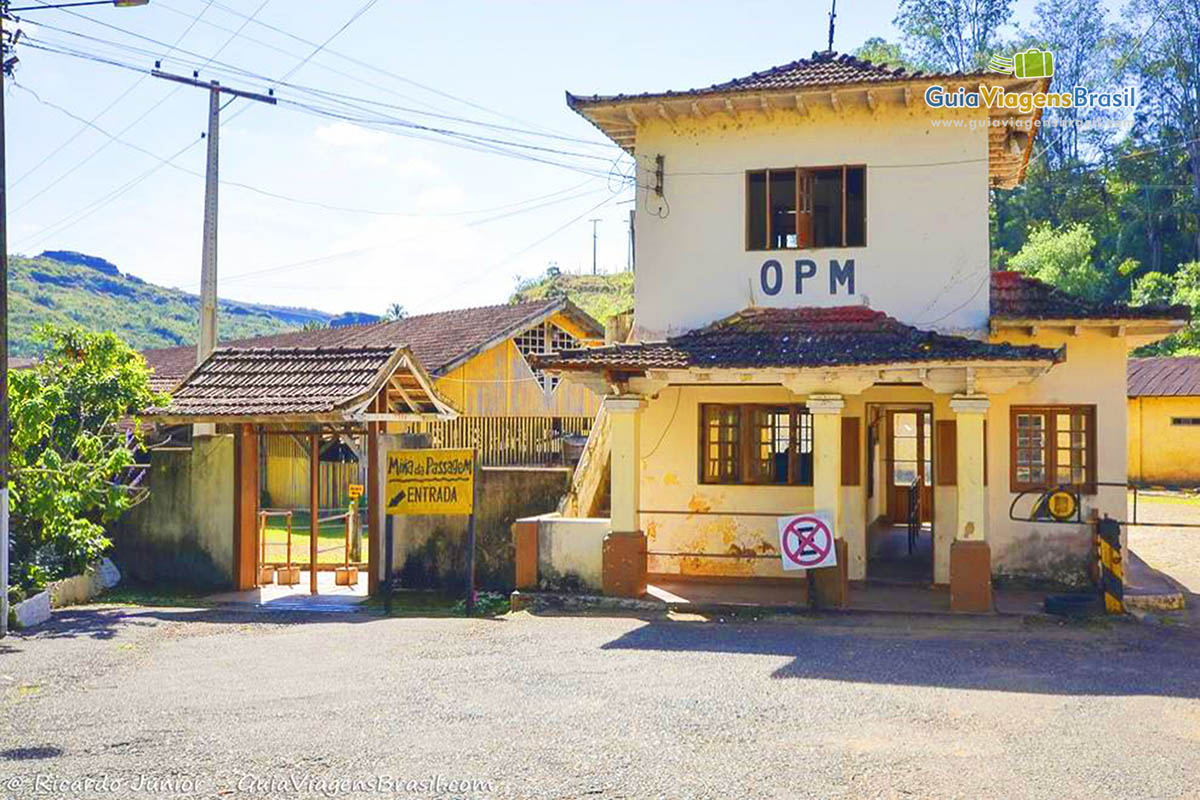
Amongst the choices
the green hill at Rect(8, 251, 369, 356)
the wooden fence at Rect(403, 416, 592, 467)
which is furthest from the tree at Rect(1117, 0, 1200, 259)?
the green hill at Rect(8, 251, 369, 356)

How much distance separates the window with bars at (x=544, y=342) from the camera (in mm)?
26922

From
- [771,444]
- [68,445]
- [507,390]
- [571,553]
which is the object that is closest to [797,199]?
[771,444]

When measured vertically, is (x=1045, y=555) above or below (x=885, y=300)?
below

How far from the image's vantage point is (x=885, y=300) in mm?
14250

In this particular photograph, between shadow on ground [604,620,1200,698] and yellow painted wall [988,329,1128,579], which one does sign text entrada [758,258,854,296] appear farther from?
shadow on ground [604,620,1200,698]

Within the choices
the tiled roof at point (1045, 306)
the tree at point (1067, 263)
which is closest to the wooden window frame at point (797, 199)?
the tiled roof at point (1045, 306)

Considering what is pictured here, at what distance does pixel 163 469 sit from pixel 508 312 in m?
13.1

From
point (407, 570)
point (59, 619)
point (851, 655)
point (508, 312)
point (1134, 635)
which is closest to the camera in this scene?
point (851, 655)

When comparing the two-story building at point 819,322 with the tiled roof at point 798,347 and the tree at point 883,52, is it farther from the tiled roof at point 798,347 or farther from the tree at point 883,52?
the tree at point 883,52

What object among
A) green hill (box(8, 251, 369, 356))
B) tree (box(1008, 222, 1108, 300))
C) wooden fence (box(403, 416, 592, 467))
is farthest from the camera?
green hill (box(8, 251, 369, 356))

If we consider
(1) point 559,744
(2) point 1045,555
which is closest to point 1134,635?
(2) point 1045,555

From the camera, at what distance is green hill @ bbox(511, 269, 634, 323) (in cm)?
6319

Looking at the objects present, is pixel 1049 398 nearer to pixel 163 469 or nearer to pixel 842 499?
pixel 842 499

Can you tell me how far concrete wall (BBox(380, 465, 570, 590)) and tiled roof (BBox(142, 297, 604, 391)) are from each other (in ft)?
25.6
